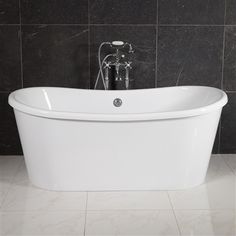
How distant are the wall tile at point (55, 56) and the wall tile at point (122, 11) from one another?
0.51 feet

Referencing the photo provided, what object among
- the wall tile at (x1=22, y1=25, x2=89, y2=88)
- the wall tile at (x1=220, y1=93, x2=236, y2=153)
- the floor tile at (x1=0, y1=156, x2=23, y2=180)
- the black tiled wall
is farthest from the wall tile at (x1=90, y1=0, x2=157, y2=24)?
the floor tile at (x1=0, y1=156, x2=23, y2=180)

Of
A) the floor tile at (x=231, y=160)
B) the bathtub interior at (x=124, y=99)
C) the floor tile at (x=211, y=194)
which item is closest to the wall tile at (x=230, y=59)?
the bathtub interior at (x=124, y=99)

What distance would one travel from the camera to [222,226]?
306 centimetres

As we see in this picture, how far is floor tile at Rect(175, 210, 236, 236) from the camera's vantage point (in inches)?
118

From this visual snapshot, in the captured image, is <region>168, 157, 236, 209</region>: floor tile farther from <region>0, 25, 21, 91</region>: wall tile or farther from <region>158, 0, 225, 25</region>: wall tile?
<region>0, 25, 21, 91</region>: wall tile

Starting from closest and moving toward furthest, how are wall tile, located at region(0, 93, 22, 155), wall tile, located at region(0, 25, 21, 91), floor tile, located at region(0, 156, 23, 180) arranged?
floor tile, located at region(0, 156, 23, 180) → wall tile, located at region(0, 25, 21, 91) → wall tile, located at region(0, 93, 22, 155)

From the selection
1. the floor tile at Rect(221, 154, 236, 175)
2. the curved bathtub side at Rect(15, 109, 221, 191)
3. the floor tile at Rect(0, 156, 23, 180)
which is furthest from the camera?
the floor tile at Rect(221, 154, 236, 175)

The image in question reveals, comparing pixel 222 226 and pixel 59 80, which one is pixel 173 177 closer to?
pixel 222 226

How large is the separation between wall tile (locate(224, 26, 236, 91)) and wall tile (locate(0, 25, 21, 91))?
165 cm

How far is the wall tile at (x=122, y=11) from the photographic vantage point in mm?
4195

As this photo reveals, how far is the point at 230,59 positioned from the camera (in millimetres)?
4312

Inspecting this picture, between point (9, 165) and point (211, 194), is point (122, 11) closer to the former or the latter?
point (9, 165)

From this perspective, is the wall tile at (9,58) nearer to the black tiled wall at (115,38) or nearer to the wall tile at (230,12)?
the black tiled wall at (115,38)

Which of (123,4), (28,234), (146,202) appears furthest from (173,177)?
(123,4)
